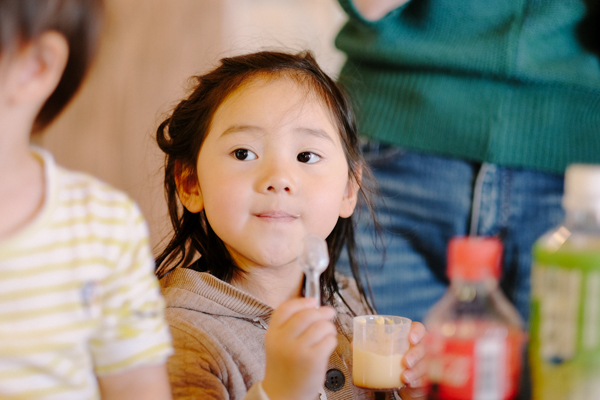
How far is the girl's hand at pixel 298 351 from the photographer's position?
681 mm

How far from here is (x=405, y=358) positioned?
844mm

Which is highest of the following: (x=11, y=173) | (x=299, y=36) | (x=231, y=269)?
(x=299, y=36)

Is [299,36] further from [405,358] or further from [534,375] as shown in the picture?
[534,375]

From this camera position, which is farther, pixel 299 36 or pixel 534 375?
pixel 299 36

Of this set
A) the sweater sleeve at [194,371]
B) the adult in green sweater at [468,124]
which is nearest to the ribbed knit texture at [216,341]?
the sweater sleeve at [194,371]

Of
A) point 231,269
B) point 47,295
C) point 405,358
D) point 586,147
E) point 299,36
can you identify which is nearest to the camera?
point 47,295

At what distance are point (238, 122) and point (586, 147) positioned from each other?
2.18 ft

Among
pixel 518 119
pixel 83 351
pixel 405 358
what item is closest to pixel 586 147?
→ pixel 518 119

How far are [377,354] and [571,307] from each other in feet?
1.09

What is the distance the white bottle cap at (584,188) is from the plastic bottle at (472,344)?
0.30 feet

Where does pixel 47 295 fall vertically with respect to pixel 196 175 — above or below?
below

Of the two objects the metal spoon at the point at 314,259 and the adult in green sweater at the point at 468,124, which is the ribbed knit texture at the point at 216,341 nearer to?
the metal spoon at the point at 314,259

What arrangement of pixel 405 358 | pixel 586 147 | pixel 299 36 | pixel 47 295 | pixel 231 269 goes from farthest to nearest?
pixel 299 36, pixel 586 147, pixel 231 269, pixel 405 358, pixel 47 295

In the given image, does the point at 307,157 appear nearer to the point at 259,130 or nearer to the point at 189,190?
the point at 259,130
